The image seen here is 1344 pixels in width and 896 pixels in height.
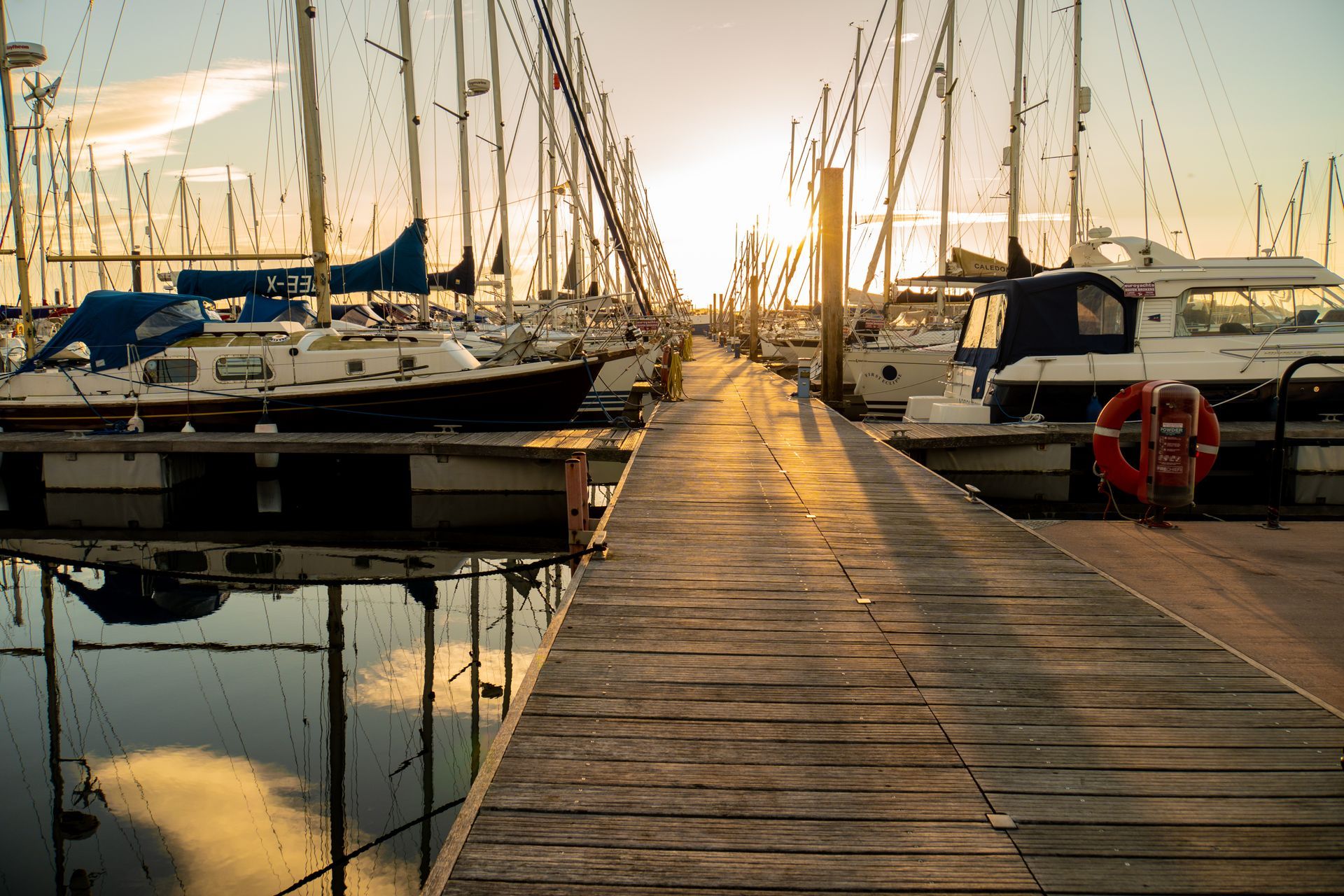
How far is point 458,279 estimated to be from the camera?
19672 millimetres

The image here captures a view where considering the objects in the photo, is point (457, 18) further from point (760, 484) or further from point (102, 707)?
point (102, 707)

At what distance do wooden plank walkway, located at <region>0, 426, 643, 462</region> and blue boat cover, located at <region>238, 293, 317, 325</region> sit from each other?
358 cm

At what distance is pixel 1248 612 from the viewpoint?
6199 millimetres


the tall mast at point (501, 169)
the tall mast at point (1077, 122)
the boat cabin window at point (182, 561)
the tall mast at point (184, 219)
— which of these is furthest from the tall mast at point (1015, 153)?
the tall mast at point (184, 219)

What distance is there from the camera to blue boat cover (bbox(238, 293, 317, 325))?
1605 cm

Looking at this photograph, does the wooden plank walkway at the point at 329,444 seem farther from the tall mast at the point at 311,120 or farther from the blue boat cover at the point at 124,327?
the tall mast at the point at 311,120

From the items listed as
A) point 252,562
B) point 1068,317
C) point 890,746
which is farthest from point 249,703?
point 1068,317

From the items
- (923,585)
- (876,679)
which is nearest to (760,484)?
(923,585)

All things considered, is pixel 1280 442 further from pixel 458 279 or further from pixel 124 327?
pixel 458 279

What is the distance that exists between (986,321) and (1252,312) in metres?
3.99

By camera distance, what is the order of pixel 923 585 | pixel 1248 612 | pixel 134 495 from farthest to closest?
pixel 134 495 < pixel 1248 612 < pixel 923 585

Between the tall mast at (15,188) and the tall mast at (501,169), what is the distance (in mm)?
11338

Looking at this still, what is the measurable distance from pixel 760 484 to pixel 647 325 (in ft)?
44.7

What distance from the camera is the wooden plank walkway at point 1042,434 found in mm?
12383
